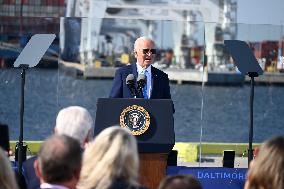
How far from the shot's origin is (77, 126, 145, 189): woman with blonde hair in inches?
178

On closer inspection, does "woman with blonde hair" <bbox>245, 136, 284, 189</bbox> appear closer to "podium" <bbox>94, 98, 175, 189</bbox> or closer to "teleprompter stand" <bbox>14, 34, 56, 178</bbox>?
"podium" <bbox>94, 98, 175, 189</bbox>

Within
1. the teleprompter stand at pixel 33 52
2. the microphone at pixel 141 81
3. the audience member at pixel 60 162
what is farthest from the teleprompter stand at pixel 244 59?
the audience member at pixel 60 162

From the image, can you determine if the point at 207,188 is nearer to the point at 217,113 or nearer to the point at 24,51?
the point at 24,51

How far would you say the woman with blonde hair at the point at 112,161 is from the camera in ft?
14.9

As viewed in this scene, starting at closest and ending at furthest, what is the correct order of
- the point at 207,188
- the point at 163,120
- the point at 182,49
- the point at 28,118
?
the point at 163,120
the point at 207,188
the point at 28,118
the point at 182,49

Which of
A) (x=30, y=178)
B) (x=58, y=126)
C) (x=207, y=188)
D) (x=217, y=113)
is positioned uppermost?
(x=58, y=126)

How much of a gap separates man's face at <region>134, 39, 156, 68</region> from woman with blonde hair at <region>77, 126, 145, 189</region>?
296 centimetres

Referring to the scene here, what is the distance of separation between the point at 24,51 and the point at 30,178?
3.01m

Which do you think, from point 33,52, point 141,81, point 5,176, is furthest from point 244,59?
point 5,176

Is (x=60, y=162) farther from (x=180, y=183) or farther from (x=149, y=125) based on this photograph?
(x=149, y=125)

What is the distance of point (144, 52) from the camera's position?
755 centimetres

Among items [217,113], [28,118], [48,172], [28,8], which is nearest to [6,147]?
[48,172]

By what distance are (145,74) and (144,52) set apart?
A: 22 centimetres

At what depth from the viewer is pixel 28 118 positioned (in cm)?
1658
